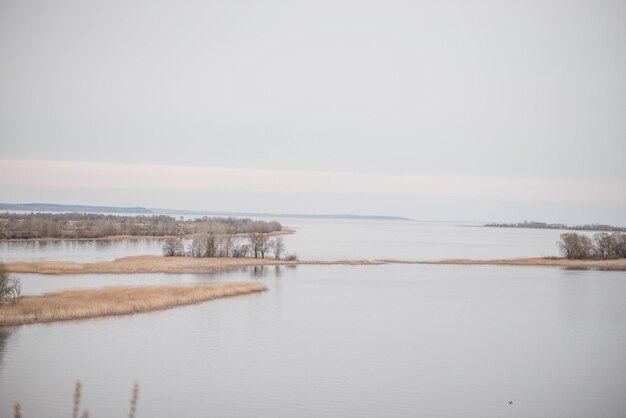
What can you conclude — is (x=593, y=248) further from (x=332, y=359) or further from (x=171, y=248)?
(x=332, y=359)

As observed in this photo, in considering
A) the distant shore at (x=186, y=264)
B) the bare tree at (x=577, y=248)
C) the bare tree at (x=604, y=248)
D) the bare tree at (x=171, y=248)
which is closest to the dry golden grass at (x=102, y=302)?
the distant shore at (x=186, y=264)

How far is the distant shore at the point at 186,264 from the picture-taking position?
54.8m

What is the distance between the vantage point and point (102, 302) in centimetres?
3450

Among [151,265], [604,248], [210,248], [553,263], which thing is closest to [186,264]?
[151,265]

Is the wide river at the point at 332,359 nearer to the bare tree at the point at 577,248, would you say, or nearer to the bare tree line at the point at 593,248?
the bare tree at the point at 577,248

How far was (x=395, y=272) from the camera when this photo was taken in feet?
215

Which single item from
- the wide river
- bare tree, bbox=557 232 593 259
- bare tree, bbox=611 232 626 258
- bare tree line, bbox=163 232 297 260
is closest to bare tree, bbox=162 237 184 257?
bare tree line, bbox=163 232 297 260

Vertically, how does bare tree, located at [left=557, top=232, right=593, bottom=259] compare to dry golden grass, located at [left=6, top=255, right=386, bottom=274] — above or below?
above

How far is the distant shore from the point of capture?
54.8m

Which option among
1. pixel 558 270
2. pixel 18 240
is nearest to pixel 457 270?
pixel 558 270

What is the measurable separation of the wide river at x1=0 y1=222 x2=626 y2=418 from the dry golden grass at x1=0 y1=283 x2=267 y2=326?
1.13 metres

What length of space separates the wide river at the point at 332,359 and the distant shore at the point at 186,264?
10462 millimetres

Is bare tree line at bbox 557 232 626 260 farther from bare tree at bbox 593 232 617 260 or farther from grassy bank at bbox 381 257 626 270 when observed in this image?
grassy bank at bbox 381 257 626 270

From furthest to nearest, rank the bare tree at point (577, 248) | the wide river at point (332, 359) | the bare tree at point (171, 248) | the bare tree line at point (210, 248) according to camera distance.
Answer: the bare tree at point (577, 248)
the bare tree line at point (210, 248)
the bare tree at point (171, 248)
the wide river at point (332, 359)
